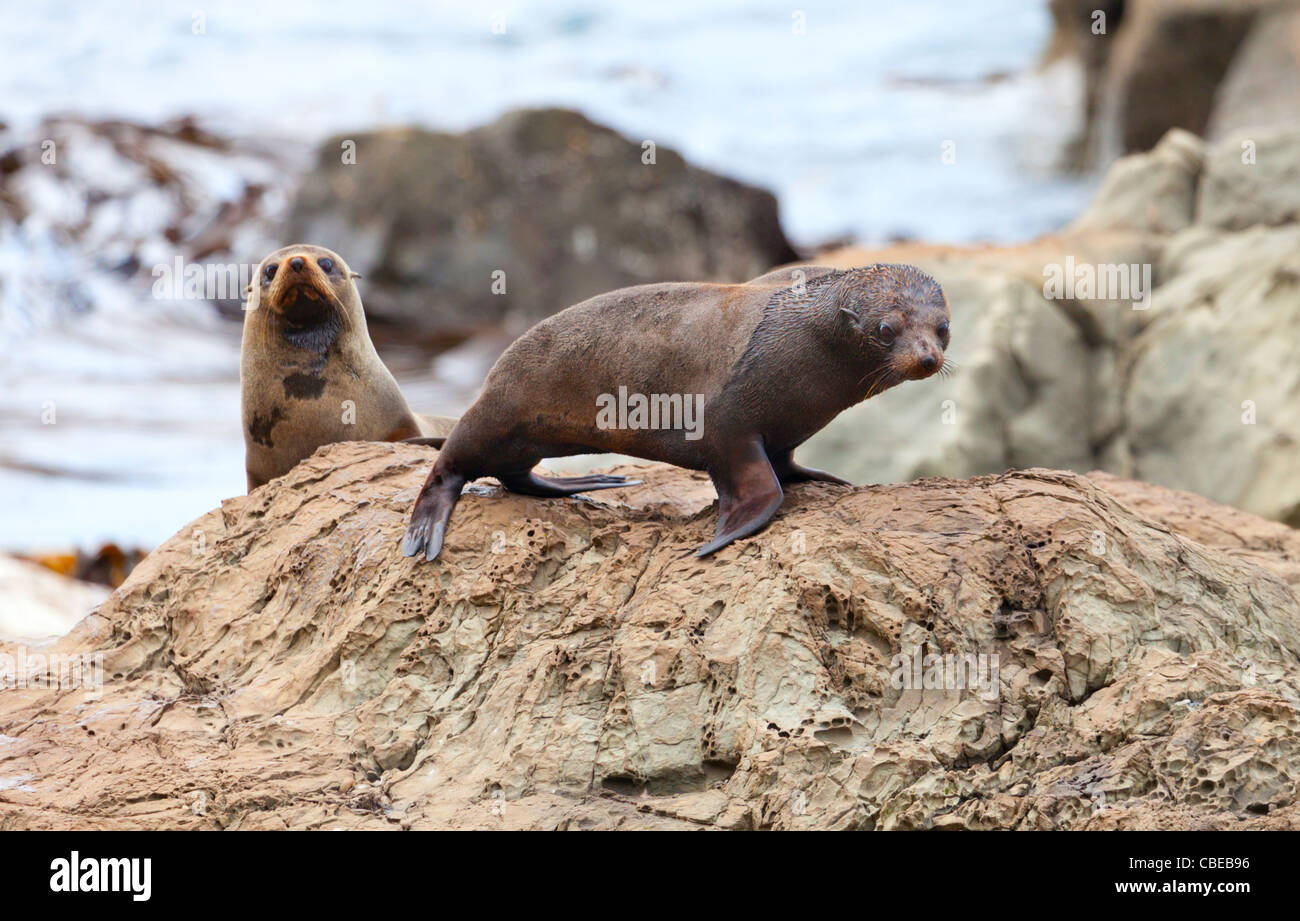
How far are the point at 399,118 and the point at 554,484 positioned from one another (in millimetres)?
23553

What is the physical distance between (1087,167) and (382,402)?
1803 centimetres

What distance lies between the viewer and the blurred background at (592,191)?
39.0ft

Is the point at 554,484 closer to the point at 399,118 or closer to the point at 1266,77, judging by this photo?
the point at 1266,77

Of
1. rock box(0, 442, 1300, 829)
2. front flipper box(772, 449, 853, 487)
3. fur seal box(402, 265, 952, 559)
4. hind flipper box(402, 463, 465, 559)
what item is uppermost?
fur seal box(402, 265, 952, 559)

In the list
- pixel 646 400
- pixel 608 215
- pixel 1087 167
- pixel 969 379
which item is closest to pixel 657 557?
pixel 646 400

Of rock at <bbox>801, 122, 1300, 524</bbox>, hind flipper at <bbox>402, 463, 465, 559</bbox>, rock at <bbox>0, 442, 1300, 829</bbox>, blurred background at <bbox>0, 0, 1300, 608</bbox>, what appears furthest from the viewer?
blurred background at <bbox>0, 0, 1300, 608</bbox>

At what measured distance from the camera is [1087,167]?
2273 cm

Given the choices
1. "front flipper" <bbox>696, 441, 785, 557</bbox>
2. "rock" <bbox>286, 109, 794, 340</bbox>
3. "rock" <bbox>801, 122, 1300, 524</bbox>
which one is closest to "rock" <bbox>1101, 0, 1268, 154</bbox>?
"rock" <bbox>801, 122, 1300, 524</bbox>

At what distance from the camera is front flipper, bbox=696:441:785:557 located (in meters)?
4.98

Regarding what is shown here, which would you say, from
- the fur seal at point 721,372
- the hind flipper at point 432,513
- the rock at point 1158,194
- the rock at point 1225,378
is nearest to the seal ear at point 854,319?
the fur seal at point 721,372

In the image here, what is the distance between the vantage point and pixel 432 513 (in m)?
5.58

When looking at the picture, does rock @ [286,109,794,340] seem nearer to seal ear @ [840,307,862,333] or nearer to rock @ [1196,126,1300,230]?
rock @ [1196,126,1300,230]

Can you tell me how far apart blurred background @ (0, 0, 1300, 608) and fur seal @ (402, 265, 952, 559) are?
19.3 feet
